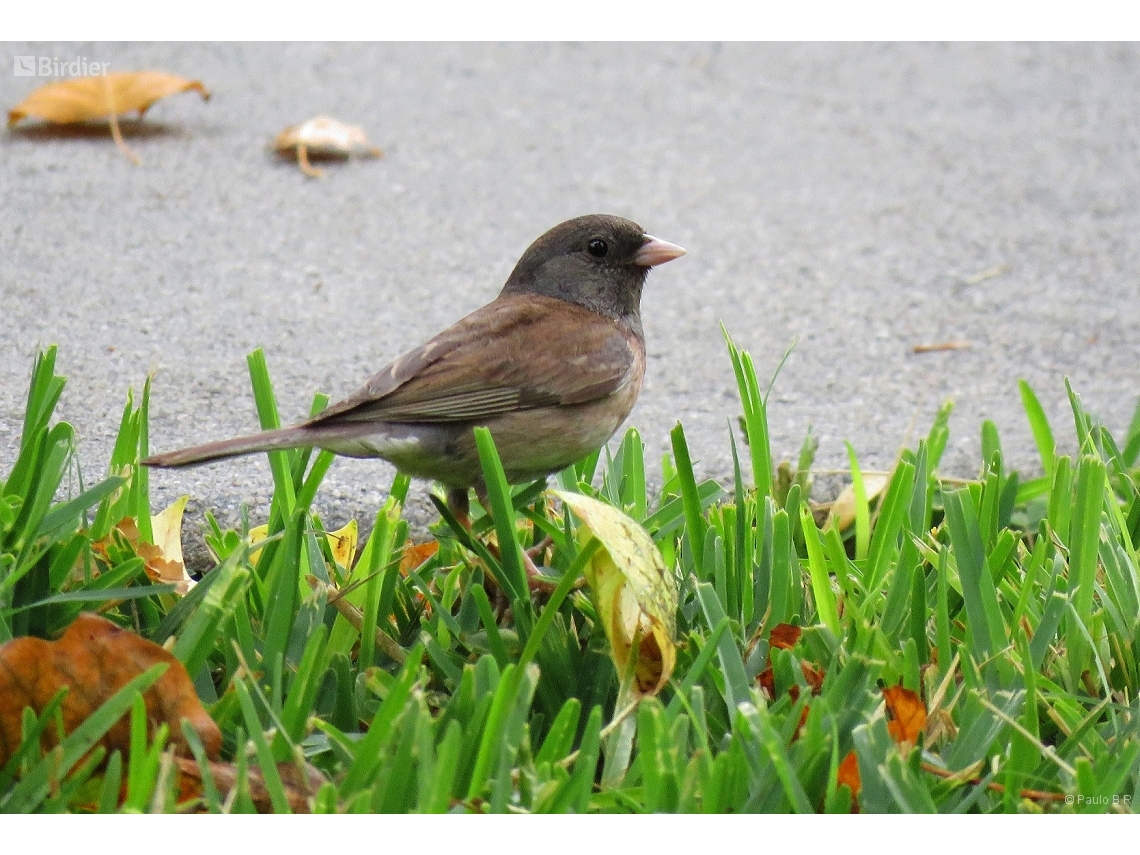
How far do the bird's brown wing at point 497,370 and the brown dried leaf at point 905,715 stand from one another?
1203mm

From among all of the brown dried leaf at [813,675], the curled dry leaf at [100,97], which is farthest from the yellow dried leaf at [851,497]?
the curled dry leaf at [100,97]

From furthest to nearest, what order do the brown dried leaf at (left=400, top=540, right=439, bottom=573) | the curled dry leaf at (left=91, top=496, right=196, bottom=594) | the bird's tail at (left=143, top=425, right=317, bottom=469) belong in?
the brown dried leaf at (left=400, top=540, right=439, bottom=573) → the curled dry leaf at (left=91, top=496, right=196, bottom=594) → the bird's tail at (left=143, top=425, right=317, bottom=469)

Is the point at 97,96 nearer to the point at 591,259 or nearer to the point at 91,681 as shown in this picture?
the point at 591,259

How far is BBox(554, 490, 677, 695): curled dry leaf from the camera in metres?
2.47

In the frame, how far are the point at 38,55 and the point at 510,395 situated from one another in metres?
3.35

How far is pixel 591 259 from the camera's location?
3945 millimetres

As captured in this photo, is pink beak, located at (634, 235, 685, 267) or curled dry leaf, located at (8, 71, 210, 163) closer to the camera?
pink beak, located at (634, 235, 685, 267)

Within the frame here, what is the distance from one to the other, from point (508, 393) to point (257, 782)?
1384 millimetres

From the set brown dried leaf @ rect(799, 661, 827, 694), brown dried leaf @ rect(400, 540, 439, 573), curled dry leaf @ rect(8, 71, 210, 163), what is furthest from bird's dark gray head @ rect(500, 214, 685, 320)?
curled dry leaf @ rect(8, 71, 210, 163)

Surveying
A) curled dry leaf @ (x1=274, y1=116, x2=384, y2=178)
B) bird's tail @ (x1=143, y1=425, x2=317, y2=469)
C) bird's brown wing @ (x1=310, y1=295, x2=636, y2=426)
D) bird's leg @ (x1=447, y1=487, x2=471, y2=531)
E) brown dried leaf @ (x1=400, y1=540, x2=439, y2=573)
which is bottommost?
brown dried leaf @ (x1=400, y1=540, x2=439, y2=573)

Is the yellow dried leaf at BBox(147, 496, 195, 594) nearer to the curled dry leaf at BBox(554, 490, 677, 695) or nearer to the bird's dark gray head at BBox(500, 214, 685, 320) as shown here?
the curled dry leaf at BBox(554, 490, 677, 695)

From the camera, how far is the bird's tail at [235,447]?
106 inches

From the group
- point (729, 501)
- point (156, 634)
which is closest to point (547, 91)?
point (729, 501)

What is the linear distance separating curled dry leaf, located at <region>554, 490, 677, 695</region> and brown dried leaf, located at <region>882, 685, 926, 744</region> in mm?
395
